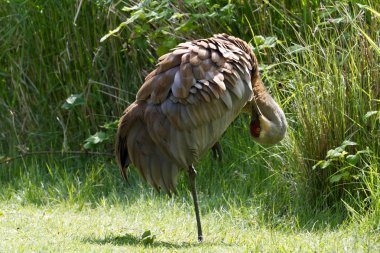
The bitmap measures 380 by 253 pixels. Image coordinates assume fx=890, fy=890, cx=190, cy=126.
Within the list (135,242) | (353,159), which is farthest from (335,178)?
(135,242)

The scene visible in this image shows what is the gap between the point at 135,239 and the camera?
21.1 ft

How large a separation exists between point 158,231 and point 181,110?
1.02m

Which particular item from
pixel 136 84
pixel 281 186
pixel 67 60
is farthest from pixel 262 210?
pixel 67 60

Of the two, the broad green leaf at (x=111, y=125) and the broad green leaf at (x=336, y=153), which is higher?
the broad green leaf at (x=336, y=153)

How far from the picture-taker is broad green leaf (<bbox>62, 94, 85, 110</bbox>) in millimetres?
8758

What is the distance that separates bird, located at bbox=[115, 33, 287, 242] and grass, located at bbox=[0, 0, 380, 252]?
1.84 ft

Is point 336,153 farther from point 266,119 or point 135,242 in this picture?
point 135,242

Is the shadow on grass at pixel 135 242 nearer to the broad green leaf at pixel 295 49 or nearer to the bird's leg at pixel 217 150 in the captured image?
the bird's leg at pixel 217 150

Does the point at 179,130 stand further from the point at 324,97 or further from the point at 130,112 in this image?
the point at 324,97

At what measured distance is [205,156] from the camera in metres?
8.34

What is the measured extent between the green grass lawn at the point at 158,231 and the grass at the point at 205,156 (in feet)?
0.06

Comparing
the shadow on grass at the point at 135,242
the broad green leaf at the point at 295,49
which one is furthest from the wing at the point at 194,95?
the broad green leaf at the point at 295,49

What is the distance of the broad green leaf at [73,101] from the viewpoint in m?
8.76

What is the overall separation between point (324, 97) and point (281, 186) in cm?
83
